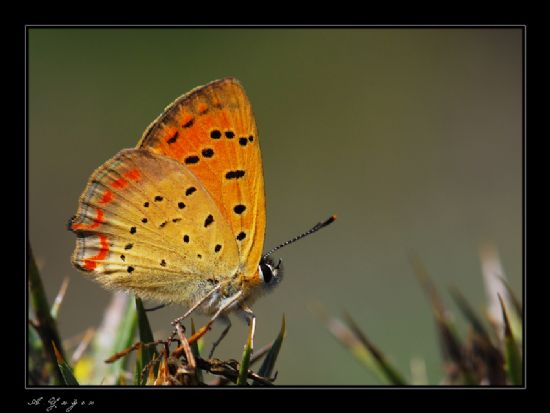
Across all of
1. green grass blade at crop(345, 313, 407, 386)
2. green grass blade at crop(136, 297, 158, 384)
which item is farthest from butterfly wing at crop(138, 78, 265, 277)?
green grass blade at crop(136, 297, 158, 384)

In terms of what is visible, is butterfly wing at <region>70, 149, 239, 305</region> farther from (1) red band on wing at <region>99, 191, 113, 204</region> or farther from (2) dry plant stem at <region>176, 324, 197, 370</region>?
(2) dry plant stem at <region>176, 324, 197, 370</region>

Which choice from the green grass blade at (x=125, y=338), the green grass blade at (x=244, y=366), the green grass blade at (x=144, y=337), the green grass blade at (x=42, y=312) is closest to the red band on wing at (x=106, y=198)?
the green grass blade at (x=125, y=338)

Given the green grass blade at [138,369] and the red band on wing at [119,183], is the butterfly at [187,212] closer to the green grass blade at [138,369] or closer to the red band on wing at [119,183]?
the red band on wing at [119,183]

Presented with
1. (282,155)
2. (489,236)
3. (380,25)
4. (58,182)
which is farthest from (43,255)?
(380,25)

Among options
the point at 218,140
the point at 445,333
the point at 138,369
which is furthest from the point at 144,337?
the point at 218,140

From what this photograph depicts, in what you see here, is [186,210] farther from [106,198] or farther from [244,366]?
[244,366]

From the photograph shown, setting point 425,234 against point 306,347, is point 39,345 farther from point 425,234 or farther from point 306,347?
point 425,234

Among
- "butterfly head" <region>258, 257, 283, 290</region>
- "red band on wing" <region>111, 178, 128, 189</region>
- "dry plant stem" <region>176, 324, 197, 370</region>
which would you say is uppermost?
"red band on wing" <region>111, 178, 128, 189</region>
